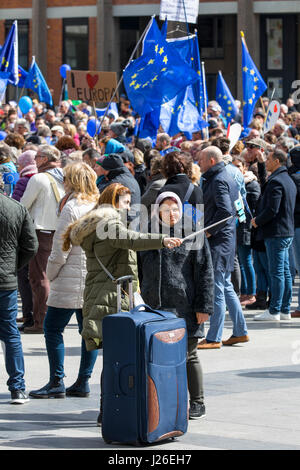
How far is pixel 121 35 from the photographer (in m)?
43.8

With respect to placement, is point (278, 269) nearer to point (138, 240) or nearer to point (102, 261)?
point (102, 261)

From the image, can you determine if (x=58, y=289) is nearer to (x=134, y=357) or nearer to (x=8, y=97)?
(x=134, y=357)

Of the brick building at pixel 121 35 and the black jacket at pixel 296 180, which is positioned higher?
the brick building at pixel 121 35

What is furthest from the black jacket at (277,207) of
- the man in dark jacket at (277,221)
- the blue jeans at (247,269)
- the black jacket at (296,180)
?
the blue jeans at (247,269)

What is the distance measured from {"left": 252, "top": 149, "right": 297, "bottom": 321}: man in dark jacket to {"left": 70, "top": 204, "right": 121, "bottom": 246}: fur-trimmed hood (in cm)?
515

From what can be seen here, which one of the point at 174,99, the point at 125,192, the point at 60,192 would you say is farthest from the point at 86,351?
the point at 174,99

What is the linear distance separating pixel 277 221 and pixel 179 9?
7.29m

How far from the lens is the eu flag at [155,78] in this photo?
1553 cm

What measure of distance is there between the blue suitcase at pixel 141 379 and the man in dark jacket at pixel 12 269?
1.56m

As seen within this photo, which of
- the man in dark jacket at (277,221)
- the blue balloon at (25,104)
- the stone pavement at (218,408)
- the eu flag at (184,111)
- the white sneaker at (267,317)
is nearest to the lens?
the stone pavement at (218,408)

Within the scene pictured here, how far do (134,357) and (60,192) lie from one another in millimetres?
5147

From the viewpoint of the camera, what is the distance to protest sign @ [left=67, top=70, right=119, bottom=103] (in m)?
17.9

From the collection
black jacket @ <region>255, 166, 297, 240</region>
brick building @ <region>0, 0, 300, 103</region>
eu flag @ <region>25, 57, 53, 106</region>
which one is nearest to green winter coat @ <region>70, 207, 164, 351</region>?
black jacket @ <region>255, 166, 297, 240</region>

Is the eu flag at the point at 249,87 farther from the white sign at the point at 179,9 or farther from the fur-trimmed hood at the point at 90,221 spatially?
the fur-trimmed hood at the point at 90,221
